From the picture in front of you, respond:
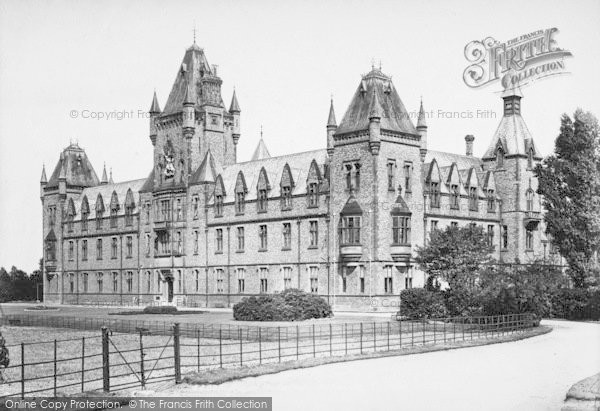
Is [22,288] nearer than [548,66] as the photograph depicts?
No

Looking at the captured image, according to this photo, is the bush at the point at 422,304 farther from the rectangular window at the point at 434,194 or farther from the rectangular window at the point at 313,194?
the rectangular window at the point at 434,194

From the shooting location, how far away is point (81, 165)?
342 feet

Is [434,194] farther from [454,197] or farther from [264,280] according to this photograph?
[264,280]

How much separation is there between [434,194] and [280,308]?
2311 cm

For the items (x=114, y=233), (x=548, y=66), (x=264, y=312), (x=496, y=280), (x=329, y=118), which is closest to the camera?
(x=548, y=66)

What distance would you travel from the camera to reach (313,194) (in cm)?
6762

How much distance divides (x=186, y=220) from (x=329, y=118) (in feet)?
62.1

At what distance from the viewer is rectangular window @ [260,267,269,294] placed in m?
71.1

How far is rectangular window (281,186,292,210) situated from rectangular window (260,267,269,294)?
559cm

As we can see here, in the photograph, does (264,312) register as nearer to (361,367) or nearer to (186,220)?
(361,367)

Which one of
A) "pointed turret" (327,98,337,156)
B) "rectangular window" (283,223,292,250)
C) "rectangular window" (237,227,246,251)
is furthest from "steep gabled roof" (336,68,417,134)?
"rectangular window" (237,227,246,251)

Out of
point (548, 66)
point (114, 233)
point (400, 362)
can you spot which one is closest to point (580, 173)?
point (548, 66)

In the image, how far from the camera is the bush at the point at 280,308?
49.7 m

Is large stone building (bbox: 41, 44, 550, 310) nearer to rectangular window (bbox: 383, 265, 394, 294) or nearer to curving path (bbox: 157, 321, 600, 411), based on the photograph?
rectangular window (bbox: 383, 265, 394, 294)
